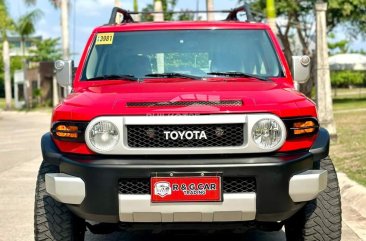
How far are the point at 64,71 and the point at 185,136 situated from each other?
194 cm

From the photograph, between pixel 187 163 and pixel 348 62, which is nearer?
Answer: pixel 187 163

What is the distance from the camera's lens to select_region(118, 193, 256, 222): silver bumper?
4.39 metres

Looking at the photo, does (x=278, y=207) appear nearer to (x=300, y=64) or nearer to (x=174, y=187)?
(x=174, y=187)

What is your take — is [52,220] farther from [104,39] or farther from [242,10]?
[242,10]

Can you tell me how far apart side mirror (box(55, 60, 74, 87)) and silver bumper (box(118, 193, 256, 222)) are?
6.15 feet

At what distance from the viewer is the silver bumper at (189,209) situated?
4.39 meters

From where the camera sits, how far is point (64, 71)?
6008mm

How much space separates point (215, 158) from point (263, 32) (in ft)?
6.12

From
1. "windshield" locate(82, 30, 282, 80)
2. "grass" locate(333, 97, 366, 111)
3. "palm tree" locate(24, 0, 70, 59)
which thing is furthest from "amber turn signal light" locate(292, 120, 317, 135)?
"palm tree" locate(24, 0, 70, 59)

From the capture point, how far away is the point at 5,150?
16438mm

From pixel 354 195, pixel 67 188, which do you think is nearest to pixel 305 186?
pixel 67 188

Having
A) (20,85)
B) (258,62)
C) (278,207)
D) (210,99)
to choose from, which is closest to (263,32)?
(258,62)

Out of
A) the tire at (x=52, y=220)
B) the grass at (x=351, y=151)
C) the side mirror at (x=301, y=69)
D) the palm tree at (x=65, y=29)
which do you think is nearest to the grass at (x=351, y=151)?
the grass at (x=351, y=151)

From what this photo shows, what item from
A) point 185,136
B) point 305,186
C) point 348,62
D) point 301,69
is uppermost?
point 301,69
